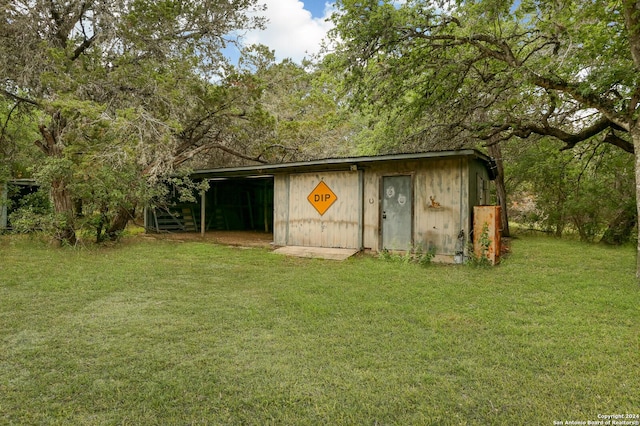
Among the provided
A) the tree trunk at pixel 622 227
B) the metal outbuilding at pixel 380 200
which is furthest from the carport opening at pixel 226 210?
the tree trunk at pixel 622 227

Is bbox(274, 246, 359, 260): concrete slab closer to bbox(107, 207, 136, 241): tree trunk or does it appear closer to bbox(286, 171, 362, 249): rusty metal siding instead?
bbox(286, 171, 362, 249): rusty metal siding

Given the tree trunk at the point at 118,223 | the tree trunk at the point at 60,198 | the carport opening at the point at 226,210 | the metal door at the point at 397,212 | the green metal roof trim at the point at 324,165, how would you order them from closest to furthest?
the green metal roof trim at the point at 324,165, the metal door at the point at 397,212, the tree trunk at the point at 60,198, the tree trunk at the point at 118,223, the carport opening at the point at 226,210

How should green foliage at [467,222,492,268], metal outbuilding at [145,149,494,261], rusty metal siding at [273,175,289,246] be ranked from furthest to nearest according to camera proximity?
rusty metal siding at [273,175,289,246] < metal outbuilding at [145,149,494,261] < green foliage at [467,222,492,268]

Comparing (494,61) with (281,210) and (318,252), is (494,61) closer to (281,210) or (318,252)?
(318,252)

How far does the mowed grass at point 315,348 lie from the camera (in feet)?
6.84

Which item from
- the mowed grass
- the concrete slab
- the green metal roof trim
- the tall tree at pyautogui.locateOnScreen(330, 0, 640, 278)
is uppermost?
the tall tree at pyautogui.locateOnScreen(330, 0, 640, 278)

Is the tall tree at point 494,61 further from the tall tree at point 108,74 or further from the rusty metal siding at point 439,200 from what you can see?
the tall tree at point 108,74

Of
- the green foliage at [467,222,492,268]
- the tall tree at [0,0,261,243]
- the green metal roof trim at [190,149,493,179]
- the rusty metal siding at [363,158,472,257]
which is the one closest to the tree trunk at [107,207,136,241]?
the tall tree at [0,0,261,243]

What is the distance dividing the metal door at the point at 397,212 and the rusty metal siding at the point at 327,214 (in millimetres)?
612

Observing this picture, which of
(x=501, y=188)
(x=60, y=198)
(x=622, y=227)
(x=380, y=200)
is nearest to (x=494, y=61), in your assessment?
(x=380, y=200)

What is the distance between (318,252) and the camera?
7895mm

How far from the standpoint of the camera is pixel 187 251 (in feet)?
26.3

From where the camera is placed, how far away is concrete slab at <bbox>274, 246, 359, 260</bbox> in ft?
24.6

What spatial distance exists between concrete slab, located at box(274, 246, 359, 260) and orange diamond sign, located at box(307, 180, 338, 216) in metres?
0.94
